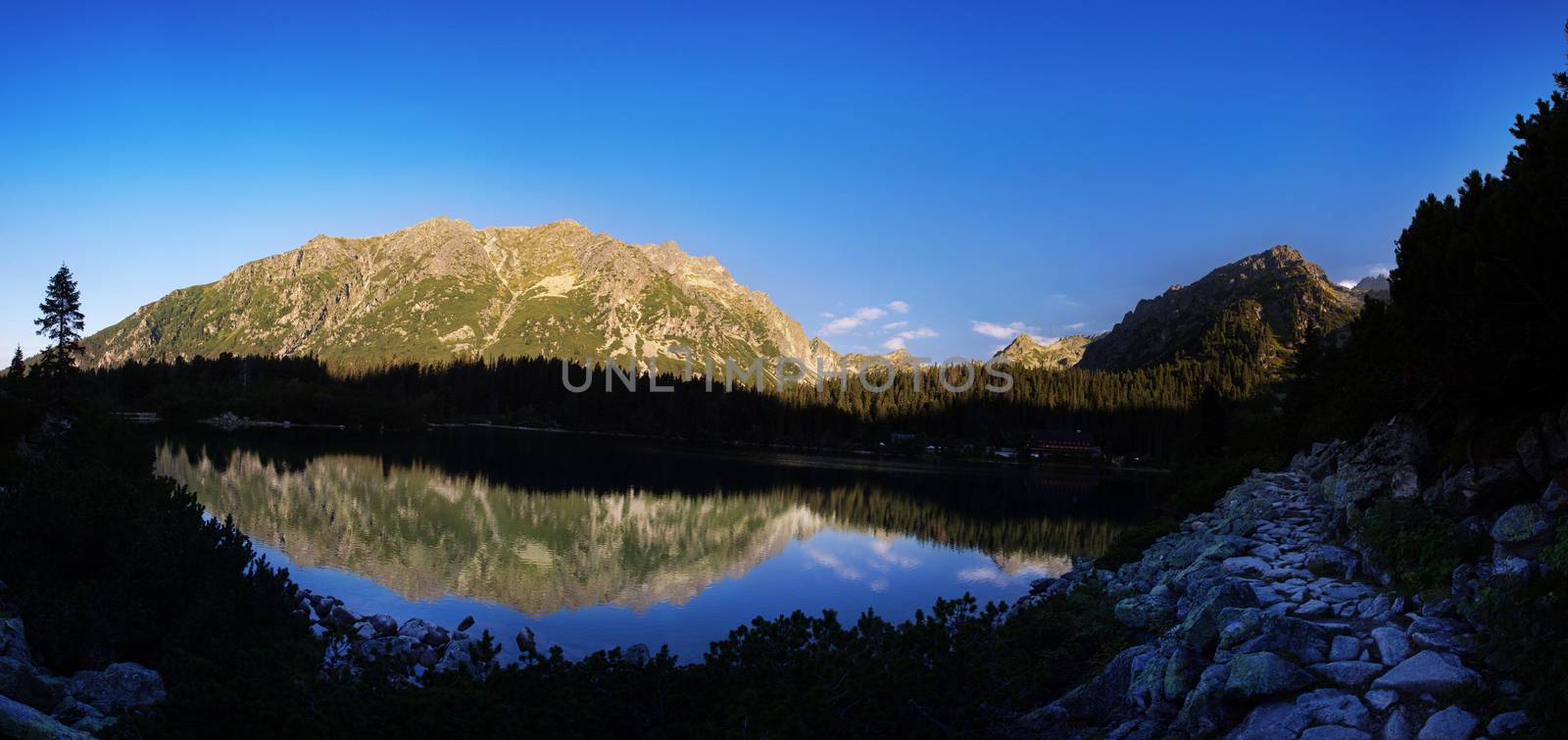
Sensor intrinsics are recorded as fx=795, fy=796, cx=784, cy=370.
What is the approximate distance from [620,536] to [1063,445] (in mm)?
111151

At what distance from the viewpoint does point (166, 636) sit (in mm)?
13203

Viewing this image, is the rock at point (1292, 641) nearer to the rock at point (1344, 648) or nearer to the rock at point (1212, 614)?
the rock at point (1344, 648)

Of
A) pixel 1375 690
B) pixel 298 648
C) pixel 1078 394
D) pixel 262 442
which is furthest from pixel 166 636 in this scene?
pixel 1078 394

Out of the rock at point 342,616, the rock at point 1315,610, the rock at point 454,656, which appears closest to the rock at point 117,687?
the rock at point 454,656

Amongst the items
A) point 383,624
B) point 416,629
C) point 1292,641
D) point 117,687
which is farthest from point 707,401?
point 1292,641

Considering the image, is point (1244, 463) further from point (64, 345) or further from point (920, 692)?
point (64, 345)

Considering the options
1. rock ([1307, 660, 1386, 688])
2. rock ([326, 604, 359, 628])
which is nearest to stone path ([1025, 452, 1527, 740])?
rock ([1307, 660, 1386, 688])

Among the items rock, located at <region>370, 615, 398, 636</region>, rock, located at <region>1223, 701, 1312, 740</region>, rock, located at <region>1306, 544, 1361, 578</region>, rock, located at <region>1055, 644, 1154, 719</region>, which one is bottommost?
rock, located at <region>370, 615, 398, 636</region>

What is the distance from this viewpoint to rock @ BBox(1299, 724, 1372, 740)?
25.3 ft

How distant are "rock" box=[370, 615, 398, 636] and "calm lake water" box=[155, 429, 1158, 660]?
2.14 meters

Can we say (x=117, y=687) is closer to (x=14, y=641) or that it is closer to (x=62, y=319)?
(x=14, y=641)

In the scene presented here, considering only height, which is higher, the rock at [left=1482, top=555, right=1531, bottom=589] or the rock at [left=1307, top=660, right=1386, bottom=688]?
the rock at [left=1482, top=555, right=1531, bottom=589]

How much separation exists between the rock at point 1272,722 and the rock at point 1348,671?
2.33ft

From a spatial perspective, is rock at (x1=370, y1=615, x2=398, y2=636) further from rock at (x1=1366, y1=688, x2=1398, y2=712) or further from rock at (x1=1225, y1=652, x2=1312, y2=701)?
rock at (x1=1366, y1=688, x2=1398, y2=712)
